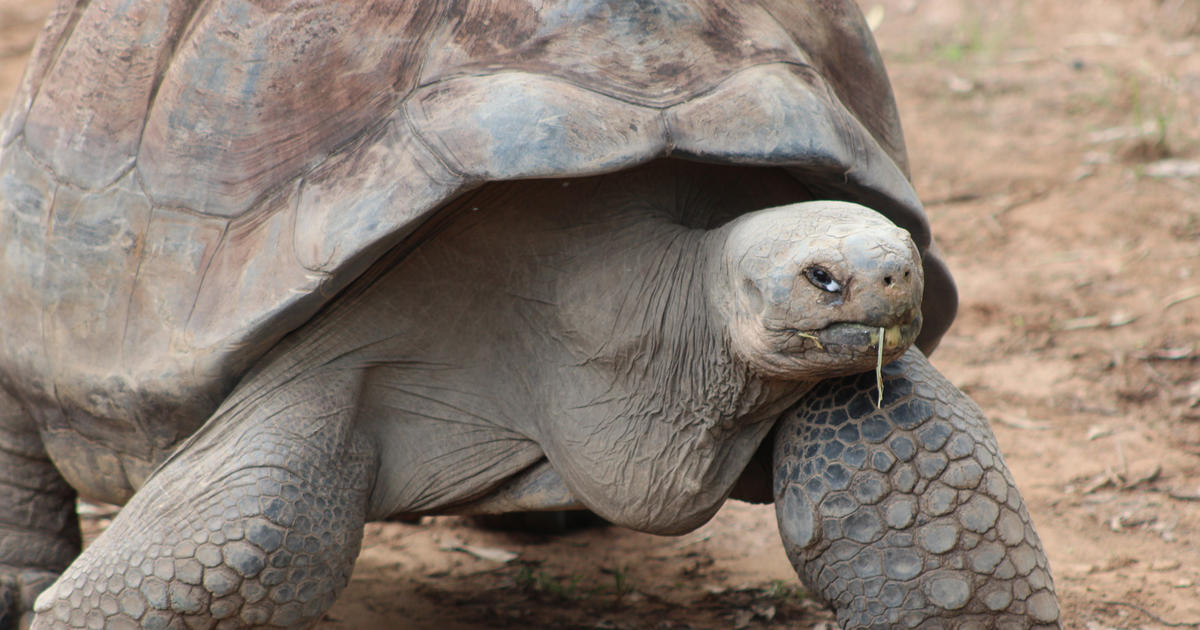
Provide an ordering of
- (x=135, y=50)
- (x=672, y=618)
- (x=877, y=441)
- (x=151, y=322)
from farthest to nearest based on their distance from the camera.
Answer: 1. (x=672, y=618)
2. (x=135, y=50)
3. (x=151, y=322)
4. (x=877, y=441)

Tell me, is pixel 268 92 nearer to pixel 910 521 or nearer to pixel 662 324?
pixel 662 324

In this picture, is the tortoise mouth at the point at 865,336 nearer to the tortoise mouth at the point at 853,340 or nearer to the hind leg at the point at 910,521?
the tortoise mouth at the point at 853,340

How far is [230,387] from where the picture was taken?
279 centimetres

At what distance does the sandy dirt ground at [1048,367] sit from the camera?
3.47 metres

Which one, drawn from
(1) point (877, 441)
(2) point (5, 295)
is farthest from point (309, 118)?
(1) point (877, 441)

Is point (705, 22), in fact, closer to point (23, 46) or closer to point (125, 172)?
point (125, 172)

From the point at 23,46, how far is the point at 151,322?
28.1 ft

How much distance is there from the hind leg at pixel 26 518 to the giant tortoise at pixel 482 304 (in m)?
0.36

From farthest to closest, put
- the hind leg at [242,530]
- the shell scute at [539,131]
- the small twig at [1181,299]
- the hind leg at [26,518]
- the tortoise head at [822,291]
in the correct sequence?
the small twig at [1181,299]
the hind leg at [26,518]
the hind leg at [242,530]
the shell scute at [539,131]
the tortoise head at [822,291]

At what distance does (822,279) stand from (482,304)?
93cm

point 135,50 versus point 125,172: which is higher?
point 135,50

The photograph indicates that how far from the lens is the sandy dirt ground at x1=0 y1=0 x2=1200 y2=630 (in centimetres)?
347

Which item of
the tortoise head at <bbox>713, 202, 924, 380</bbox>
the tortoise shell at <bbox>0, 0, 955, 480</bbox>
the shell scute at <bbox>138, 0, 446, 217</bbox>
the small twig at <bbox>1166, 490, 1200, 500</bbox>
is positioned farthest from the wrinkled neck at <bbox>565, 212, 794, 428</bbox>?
the small twig at <bbox>1166, 490, 1200, 500</bbox>

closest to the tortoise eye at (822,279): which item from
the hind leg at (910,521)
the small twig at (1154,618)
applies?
the hind leg at (910,521)
